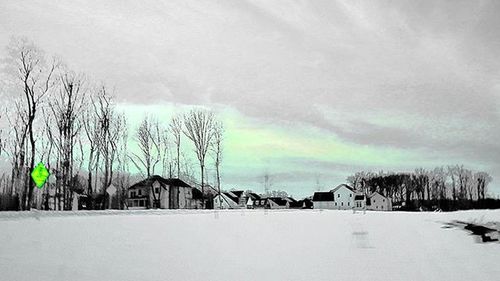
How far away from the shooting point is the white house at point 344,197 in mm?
121875

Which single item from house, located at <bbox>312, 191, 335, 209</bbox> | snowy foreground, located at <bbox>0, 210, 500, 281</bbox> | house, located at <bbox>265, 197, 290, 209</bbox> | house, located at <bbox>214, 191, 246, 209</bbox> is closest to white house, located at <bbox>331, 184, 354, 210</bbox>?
house, located at <bbox>312, 191, 335, 209</bbox>

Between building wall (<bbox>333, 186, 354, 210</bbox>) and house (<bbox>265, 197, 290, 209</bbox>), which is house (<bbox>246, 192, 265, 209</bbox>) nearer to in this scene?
house (<bbox>265, 197, 290, 209</bbox>)

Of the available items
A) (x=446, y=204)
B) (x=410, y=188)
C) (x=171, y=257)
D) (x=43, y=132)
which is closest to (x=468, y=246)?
(x=171, y=257)

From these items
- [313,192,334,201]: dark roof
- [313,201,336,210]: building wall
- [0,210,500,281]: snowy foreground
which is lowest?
[313,201,336,210]: building wall

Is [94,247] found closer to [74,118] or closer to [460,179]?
[74,118]

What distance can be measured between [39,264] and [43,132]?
141ft

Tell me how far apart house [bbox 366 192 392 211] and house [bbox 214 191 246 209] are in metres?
36.7

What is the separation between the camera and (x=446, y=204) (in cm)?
11225

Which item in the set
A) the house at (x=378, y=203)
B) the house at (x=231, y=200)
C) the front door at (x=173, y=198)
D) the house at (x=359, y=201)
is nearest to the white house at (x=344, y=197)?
the house at (x=359, y=201)

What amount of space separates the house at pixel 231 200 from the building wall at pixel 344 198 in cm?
2845

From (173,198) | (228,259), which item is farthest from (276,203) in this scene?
(228,259)

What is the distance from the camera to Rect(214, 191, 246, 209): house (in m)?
122

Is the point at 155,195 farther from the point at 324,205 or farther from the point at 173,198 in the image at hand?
the point at 324,205

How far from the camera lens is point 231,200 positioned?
5118 inches
